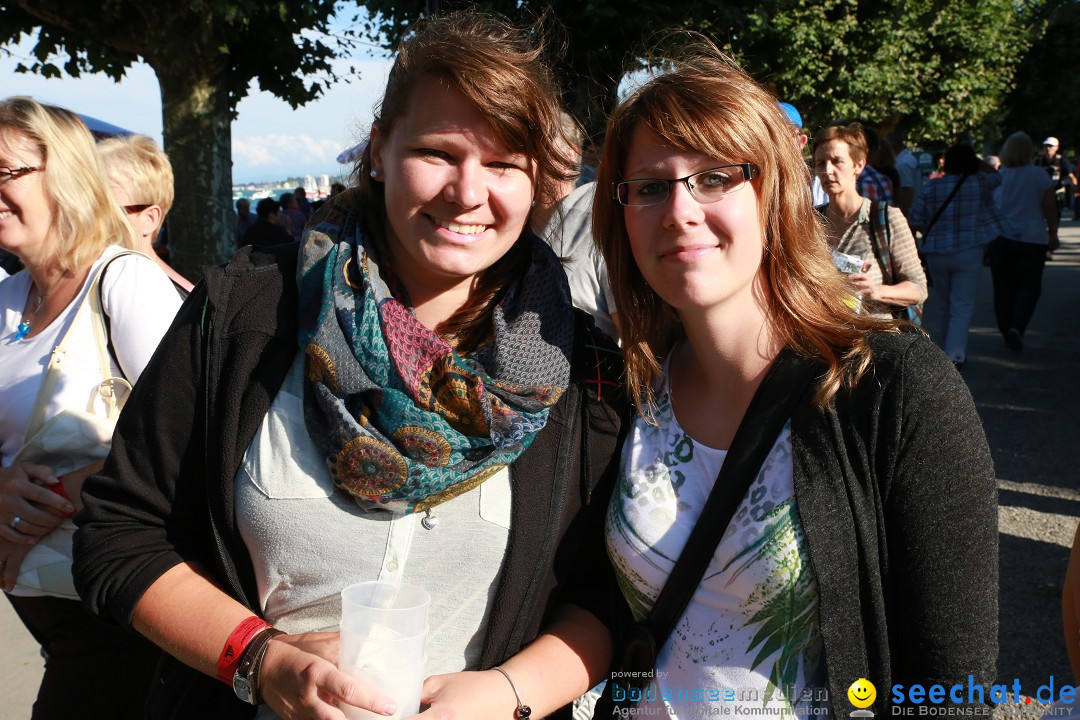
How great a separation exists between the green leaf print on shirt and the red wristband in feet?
2.92

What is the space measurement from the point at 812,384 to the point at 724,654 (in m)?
0.53

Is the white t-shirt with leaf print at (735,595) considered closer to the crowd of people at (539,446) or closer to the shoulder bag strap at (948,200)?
the crowd of people at (539,446)

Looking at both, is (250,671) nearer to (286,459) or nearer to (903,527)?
(286,459)

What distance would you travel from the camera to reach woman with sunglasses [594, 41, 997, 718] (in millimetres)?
1564

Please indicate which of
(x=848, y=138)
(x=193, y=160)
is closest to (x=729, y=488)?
(x=848, y=138)

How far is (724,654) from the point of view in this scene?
169cm

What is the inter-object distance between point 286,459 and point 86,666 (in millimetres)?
1038

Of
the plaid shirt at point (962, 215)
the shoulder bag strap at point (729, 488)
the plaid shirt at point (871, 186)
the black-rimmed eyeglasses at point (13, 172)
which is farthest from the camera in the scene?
→ the plaid shirt at point (962, 215)

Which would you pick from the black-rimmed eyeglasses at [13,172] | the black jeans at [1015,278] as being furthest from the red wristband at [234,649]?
the black jeans at [1015,278]

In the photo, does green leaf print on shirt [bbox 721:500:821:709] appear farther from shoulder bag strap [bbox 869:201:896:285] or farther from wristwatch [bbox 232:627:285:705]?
shoulder bag strap [bbox 869:201:896:285]

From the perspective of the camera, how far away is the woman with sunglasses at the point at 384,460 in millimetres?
1688

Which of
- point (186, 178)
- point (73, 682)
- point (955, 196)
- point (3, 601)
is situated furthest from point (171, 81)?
point (955, 196)

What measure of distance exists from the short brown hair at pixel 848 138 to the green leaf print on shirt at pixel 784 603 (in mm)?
4141

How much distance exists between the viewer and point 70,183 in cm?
257
